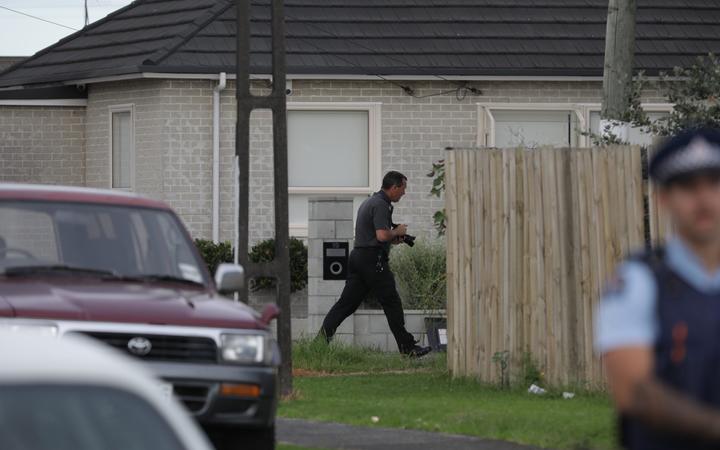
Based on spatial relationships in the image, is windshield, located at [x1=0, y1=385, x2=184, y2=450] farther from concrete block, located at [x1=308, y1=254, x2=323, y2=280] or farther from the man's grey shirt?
concrete block, located at [x1=308, y1=254, x2=323, y2=280]

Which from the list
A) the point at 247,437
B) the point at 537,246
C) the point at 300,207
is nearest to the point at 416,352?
the point at 537,246

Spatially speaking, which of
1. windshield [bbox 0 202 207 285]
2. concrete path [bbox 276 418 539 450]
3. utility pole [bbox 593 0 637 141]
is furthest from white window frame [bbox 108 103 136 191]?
windshield [bbox 0 202 207 285]

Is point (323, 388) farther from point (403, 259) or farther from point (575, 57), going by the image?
point (575, 57)

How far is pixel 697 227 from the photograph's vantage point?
4449 millimetres

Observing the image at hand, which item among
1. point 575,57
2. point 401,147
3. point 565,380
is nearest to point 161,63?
point 401,147

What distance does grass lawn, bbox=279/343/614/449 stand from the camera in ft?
37.2

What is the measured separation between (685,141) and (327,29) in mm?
19427

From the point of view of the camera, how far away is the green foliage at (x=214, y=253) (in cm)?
2197

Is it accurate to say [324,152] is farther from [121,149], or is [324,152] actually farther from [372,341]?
[372,341]

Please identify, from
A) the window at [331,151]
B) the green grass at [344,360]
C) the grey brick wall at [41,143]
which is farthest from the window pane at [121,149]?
the green grass at [344,360]

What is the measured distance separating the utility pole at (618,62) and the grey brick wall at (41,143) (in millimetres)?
11291

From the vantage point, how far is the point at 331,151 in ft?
76.0

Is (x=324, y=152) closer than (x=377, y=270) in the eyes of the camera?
No

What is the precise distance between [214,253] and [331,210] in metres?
3.16
